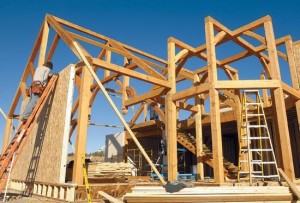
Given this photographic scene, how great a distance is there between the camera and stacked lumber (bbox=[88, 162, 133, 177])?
11.3 m

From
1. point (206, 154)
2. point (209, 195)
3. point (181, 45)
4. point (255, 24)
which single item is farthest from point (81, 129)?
point (206, 154)

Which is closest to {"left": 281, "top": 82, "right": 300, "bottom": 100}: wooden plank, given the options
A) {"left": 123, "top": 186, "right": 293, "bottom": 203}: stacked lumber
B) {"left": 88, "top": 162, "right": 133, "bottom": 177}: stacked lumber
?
{"left": 123, "top": 186, "right": 293, "bottom": 203}: stacked lumber

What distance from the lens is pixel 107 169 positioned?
11.8 meters

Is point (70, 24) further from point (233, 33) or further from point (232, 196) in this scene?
point (232, 196)

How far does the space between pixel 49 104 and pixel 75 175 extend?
11.9 ft

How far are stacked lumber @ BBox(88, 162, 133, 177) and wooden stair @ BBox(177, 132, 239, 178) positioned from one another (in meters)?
3.68

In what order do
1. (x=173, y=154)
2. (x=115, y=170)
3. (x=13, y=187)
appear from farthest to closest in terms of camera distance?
(x=115, y=170) < (x=13, y=187) < (x=173, y=154)

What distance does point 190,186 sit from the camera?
18.6 ft

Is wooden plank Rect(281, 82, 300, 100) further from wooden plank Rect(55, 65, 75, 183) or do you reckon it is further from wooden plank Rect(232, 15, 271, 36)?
wooden plank Rect(55, 65, 75, 183)

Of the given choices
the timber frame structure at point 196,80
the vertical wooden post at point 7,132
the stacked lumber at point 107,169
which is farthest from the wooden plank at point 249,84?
the vertical wooden post at point 7,132

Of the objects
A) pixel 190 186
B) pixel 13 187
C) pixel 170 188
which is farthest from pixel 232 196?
pixel 13 187

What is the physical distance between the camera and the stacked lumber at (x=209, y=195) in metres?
5.36

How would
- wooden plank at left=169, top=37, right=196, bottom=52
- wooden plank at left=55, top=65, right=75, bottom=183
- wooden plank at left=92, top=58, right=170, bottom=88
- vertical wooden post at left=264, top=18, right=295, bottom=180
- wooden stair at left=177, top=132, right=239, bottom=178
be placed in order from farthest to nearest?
wooden stair at left=177, top=132, right=239, bottom=178, wooden plank at left=169, top=37, right=196, bottom=52, wooden plank at left=92, top=58, right=170, bottom=88, vertical wooden post at left=264, top=18, right=295, bottom=180, wooden plank at left=55, top=65, right=75, bottom=183

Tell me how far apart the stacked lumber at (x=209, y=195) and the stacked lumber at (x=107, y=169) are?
6.14 m
